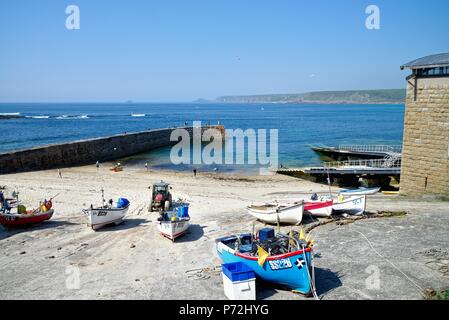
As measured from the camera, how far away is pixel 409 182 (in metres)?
22.7

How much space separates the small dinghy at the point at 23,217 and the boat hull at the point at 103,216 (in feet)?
7.34

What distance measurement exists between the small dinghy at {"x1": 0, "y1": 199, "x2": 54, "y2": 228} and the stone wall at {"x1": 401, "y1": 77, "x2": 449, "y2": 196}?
19.2 metres

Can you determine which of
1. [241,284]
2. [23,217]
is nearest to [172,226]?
[241,284]

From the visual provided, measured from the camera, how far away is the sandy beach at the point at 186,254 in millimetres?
11711

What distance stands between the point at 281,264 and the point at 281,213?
6.27m

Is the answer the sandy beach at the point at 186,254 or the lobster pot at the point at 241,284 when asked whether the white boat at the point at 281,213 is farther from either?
the lobster pot at the point at 241,284

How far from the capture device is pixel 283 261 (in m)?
11.2

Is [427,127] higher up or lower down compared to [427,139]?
higher up

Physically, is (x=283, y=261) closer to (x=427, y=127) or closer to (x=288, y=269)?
(x=288, y=269)

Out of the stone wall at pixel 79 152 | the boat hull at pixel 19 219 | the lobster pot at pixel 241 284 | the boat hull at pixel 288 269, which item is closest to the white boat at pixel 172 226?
the boat hull at pixel 288 269

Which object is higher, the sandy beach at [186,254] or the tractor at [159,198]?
the tractor at [159,198]
